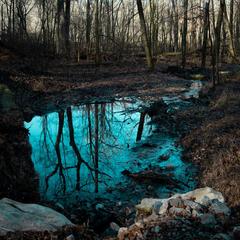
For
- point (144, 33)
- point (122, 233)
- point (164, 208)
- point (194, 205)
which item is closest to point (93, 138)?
point (164, 208)

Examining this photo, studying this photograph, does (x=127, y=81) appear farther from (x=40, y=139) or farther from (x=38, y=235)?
(x=38, y=235)

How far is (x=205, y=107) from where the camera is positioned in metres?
14.7

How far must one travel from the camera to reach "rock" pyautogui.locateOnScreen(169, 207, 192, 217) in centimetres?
533

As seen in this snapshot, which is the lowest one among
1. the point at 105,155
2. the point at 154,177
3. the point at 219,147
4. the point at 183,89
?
the point at 154,177

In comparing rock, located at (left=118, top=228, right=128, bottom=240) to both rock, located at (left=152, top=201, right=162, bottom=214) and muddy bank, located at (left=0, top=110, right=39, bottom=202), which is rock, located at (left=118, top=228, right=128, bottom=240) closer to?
rock, located at (left=152, top=201, right=162, bottom=214)

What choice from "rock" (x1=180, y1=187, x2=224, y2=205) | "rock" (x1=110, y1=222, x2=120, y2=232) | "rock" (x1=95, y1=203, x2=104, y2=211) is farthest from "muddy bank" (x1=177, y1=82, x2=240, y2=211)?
"rock" (x1=95, y1=203, x2=104, y2=211)

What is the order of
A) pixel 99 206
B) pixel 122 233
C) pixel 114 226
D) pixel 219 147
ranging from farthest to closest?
pixel 219 147
pixel 99 206
pixel 114 226
pixel 122 233

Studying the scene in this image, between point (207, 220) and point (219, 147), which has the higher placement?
point (219, 147)

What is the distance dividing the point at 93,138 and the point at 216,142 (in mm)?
3556

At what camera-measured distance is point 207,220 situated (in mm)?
5184

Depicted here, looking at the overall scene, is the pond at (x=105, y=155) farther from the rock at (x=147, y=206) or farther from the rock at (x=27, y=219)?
the rock at (x=27, y=219)

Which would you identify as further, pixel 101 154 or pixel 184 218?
pixel 101 154

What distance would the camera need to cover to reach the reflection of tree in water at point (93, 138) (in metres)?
8.45

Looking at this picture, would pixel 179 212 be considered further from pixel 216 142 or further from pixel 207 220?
pixel 216 142
